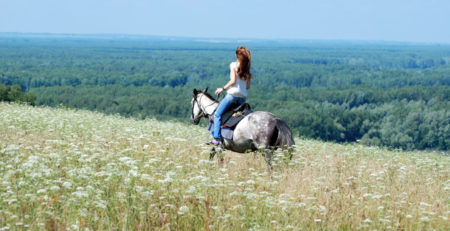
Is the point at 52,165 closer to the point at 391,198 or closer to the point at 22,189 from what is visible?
the point at 22,189

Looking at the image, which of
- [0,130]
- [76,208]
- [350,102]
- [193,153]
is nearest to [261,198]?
[76,208]

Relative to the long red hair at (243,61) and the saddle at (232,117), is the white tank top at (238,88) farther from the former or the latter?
the saddle at (232,117)

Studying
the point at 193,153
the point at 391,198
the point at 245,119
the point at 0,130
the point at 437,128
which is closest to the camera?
the point at 391,198

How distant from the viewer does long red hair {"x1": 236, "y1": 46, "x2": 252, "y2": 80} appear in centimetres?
912

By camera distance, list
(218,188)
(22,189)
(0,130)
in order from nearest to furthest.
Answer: (22,189), (218,188), (0,130)

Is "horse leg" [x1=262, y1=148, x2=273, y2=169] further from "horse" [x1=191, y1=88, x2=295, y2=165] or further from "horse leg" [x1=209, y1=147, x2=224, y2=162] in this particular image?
"horse leg" [x1=209, y1=147, x2=224, y2=162]

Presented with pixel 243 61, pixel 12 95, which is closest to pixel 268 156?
pixel 243 61

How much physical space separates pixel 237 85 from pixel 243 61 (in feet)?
1.77

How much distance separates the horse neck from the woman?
0.76 m

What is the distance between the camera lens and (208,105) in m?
10.8

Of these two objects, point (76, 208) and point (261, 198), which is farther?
point (261, 198)

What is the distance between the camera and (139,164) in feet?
24.4

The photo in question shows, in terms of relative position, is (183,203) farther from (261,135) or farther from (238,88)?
(238,88)

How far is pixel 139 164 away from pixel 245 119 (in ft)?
9.07
